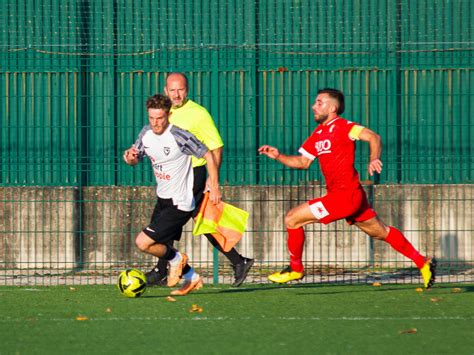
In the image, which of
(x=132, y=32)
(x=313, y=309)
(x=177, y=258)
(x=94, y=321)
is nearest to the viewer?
(x=94, y=321)

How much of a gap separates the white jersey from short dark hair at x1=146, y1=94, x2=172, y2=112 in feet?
0.83

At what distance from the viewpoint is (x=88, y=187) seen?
14695 millimetres

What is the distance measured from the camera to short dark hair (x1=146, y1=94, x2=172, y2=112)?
10781 mm

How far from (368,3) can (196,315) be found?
6.65m

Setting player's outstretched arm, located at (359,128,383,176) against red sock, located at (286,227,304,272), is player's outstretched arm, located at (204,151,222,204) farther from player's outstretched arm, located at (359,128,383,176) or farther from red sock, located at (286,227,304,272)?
player's outstretched arm, located at (359,128,383,176)

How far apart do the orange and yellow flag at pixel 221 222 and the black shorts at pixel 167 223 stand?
0.26m

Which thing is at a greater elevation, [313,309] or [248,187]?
[248,187]

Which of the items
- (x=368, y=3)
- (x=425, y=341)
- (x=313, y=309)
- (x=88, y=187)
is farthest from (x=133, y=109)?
(x=425, y=341)

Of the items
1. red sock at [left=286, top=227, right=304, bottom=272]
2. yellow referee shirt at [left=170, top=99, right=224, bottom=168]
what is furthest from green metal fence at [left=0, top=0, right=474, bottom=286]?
red sock at [left=286, top=227, right=304, bottom=272]

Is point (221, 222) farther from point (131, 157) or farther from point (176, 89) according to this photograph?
point (176, 89)

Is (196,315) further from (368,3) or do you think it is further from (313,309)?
(368,3)

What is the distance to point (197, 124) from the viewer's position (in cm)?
1164

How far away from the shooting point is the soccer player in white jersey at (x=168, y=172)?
10.9m

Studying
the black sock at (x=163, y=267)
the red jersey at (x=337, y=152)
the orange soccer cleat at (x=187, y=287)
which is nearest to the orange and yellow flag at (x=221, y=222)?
the orange soccer cleat at (x=187, y=287)
